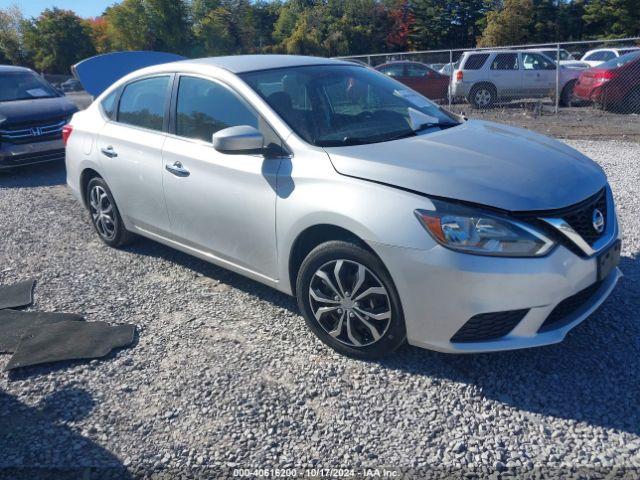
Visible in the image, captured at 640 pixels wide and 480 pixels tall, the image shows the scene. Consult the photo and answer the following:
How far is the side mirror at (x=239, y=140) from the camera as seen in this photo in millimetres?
3736

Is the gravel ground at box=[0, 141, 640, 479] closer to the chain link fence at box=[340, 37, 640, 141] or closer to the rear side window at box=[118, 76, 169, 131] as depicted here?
the rear side window at box=[118, 76, 169, 131]

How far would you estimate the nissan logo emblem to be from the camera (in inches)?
133

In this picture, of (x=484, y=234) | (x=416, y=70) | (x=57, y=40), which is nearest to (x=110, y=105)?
(x=484, y=234)

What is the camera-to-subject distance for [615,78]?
13.7 m

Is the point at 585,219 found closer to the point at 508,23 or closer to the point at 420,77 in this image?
the point at 420,77

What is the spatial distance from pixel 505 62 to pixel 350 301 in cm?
1503

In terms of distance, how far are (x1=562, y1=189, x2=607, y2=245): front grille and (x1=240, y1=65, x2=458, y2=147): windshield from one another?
1.24 meters

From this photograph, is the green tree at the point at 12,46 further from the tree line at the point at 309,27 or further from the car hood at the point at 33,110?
the car hood at the point at 33,110

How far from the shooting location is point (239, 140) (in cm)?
373

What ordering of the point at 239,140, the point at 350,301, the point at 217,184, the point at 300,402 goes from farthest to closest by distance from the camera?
the point at 217,184, the point at 239,140, the point at 350,301, the point at 300,402

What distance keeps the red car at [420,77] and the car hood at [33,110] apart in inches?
419

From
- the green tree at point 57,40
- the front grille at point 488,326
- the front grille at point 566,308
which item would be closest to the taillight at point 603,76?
the front grille at point 566,308

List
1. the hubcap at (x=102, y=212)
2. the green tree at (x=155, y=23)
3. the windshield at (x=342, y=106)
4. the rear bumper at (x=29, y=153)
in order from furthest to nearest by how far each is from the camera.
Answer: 1. the green tree at (x=155, y=23)
2. the rear bumper at (x=29, y=153)
3. the hubcap at (x=102, y=212)
4. the windshield at (x=342, y=106)

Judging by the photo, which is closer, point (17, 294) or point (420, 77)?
point (17, 294)
